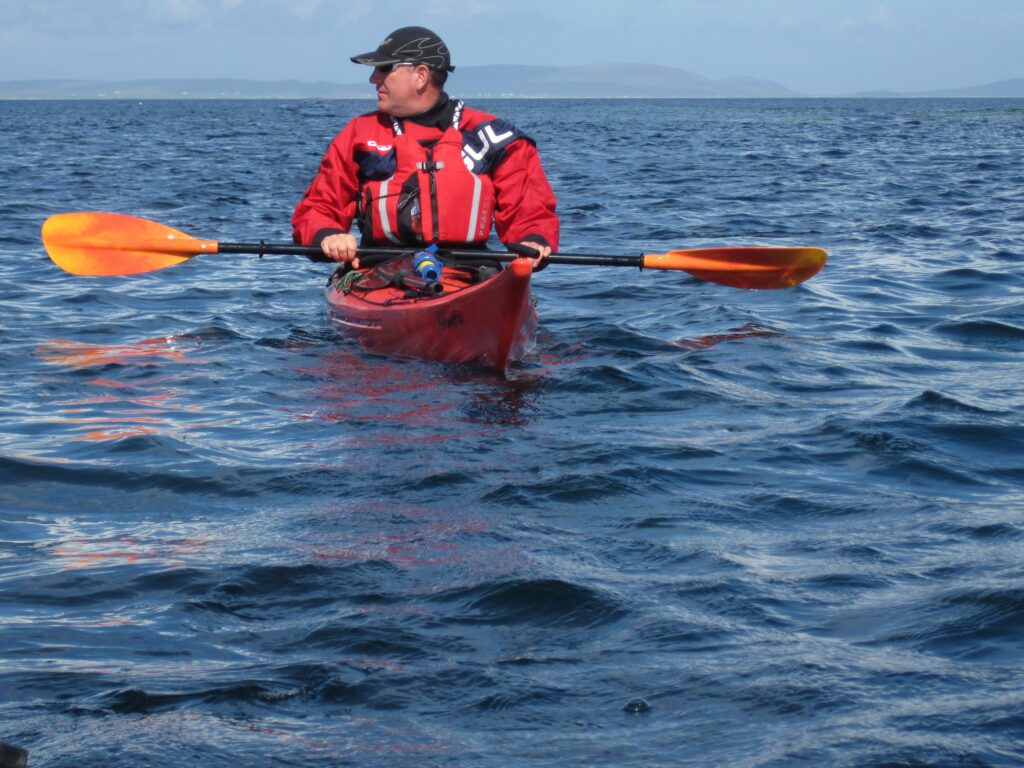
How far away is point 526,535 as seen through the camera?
176 inches

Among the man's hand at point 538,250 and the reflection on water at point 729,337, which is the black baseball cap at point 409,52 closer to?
the man's hand at point 538,250

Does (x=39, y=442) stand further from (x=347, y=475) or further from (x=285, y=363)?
(x=285, y=363)

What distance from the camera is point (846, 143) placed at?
3512 cm

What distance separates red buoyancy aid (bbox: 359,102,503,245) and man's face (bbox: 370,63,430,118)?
0.54ft

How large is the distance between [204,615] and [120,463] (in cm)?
179

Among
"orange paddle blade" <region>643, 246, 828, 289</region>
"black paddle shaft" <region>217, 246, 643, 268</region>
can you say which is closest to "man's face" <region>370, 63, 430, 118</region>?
"black paddle shaft" <region>217, 246, 643, 268</region>

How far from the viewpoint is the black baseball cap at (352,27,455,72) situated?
7391 mm

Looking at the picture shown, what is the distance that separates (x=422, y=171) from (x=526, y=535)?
11.2 feet

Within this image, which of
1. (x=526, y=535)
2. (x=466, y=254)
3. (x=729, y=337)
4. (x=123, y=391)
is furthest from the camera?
(x=729, y=337)

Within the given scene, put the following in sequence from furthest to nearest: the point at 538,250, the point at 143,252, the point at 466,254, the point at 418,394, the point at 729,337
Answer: the point at 143,252 → the point at 729,337 → the point at 466,254 → the point at 538,250 → the point at 418,394

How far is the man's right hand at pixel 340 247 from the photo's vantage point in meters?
7.10

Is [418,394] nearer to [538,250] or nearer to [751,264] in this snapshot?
[538,250]

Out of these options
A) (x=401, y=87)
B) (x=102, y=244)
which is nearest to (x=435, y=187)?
(x=401, y=87)

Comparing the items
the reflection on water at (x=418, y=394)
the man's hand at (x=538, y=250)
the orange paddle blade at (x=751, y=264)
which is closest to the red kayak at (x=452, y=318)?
the reflection on water at (x=418, y=394)
